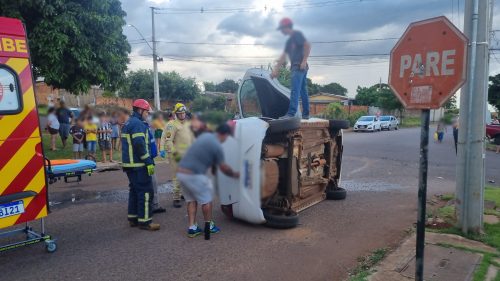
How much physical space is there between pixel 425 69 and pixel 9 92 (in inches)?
151

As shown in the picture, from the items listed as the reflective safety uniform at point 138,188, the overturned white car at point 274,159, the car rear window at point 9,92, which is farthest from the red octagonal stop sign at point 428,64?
the car rear window at point 9,92

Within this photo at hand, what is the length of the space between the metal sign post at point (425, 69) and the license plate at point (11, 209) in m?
4.07

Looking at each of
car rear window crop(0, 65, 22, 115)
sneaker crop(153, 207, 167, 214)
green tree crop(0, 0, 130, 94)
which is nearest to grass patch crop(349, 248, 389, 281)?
green tree crop(0, 0, 130, 94)

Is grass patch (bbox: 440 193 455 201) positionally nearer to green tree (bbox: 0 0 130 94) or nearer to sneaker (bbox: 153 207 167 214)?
sneaker (bbox: 153 207 167 214)

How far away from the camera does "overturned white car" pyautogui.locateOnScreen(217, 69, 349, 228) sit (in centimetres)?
104

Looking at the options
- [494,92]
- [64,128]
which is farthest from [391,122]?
[494,92]

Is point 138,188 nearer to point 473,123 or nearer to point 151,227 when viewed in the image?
point 151,227

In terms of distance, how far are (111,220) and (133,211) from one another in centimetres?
72

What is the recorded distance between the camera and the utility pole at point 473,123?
5.35 metres

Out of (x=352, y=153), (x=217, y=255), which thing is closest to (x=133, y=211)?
(x=217, y=255)

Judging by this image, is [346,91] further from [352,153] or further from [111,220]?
[352,153]

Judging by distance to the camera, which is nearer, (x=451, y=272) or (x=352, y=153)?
(x=451, y=272)

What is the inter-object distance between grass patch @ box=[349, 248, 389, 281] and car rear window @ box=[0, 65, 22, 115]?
392 cm

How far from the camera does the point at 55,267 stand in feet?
14.9
